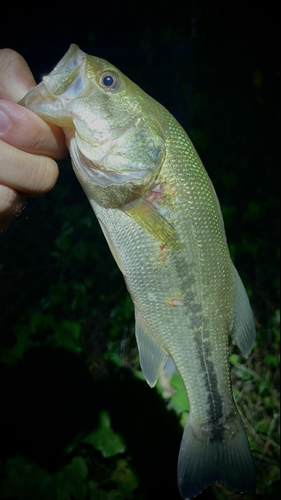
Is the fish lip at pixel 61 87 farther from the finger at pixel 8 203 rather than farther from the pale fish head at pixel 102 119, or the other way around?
the finger at pixel 8 203

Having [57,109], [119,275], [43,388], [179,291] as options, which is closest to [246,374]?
[119,275]

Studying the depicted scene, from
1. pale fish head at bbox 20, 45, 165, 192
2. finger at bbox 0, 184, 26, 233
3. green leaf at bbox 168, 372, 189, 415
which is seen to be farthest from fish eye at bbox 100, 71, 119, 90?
green leaf at bbox 168, 372, 189, 415

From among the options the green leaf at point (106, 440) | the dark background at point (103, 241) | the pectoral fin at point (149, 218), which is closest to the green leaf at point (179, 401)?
the dark background at point (103, 241)

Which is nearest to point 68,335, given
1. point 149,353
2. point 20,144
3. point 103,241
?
point 103,241

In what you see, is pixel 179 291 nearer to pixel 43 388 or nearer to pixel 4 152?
pixel 4 152

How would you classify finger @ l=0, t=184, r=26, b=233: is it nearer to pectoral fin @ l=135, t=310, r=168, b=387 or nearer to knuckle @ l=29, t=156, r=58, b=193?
knuckle @ l=29, t=156, r=58, b=193

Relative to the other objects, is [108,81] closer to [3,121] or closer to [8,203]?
[3,121]
